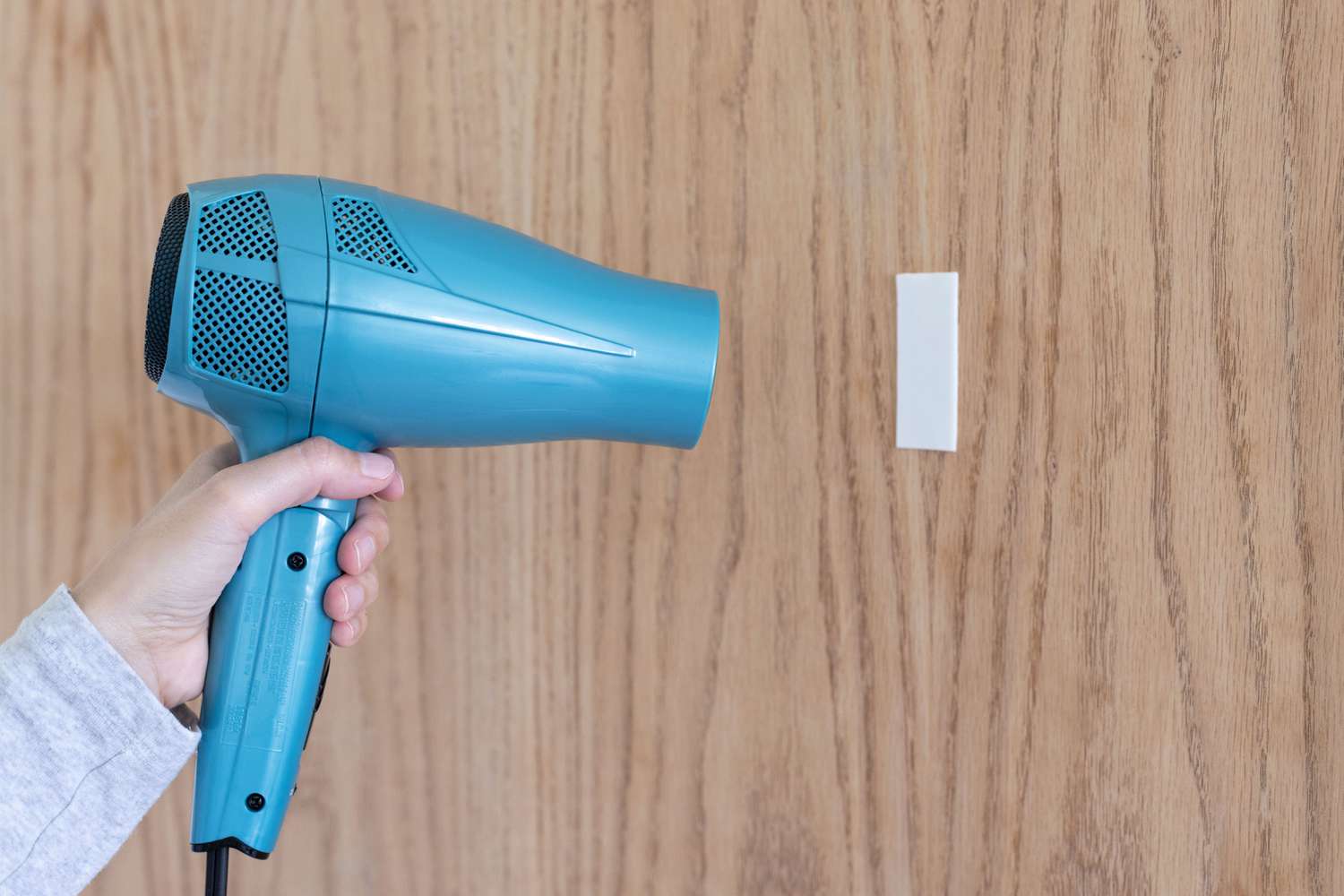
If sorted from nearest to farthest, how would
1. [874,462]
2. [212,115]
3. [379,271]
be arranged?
1. [379,271]
2. [874,462]
3. [212,115]

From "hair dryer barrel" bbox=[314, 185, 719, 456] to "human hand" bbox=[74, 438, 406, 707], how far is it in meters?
0.03

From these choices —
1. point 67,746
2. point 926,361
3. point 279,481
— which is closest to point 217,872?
point 67,746

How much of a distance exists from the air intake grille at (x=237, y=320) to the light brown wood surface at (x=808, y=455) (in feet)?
0.74

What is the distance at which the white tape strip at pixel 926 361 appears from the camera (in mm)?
590

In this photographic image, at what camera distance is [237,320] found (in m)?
0.49

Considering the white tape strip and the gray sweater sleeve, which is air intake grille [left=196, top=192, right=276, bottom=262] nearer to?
the gray sweater sleeve

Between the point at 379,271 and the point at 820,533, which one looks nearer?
the point at 379,271

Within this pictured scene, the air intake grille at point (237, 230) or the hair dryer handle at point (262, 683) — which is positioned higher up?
the air intake grille at point (237, 230)

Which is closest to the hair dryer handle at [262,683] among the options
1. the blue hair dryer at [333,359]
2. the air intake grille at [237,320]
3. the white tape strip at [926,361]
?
the blue hair dryer at [333,359]

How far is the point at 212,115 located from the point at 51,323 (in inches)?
8.6

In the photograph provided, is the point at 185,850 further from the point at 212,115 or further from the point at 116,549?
the point at 212,115

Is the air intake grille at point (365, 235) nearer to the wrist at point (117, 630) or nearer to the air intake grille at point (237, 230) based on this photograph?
the air intake grille at point (237, 230)

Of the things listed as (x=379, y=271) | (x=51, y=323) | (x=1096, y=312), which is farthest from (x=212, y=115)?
(x=1096, y=312)

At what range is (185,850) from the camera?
0.74 m
